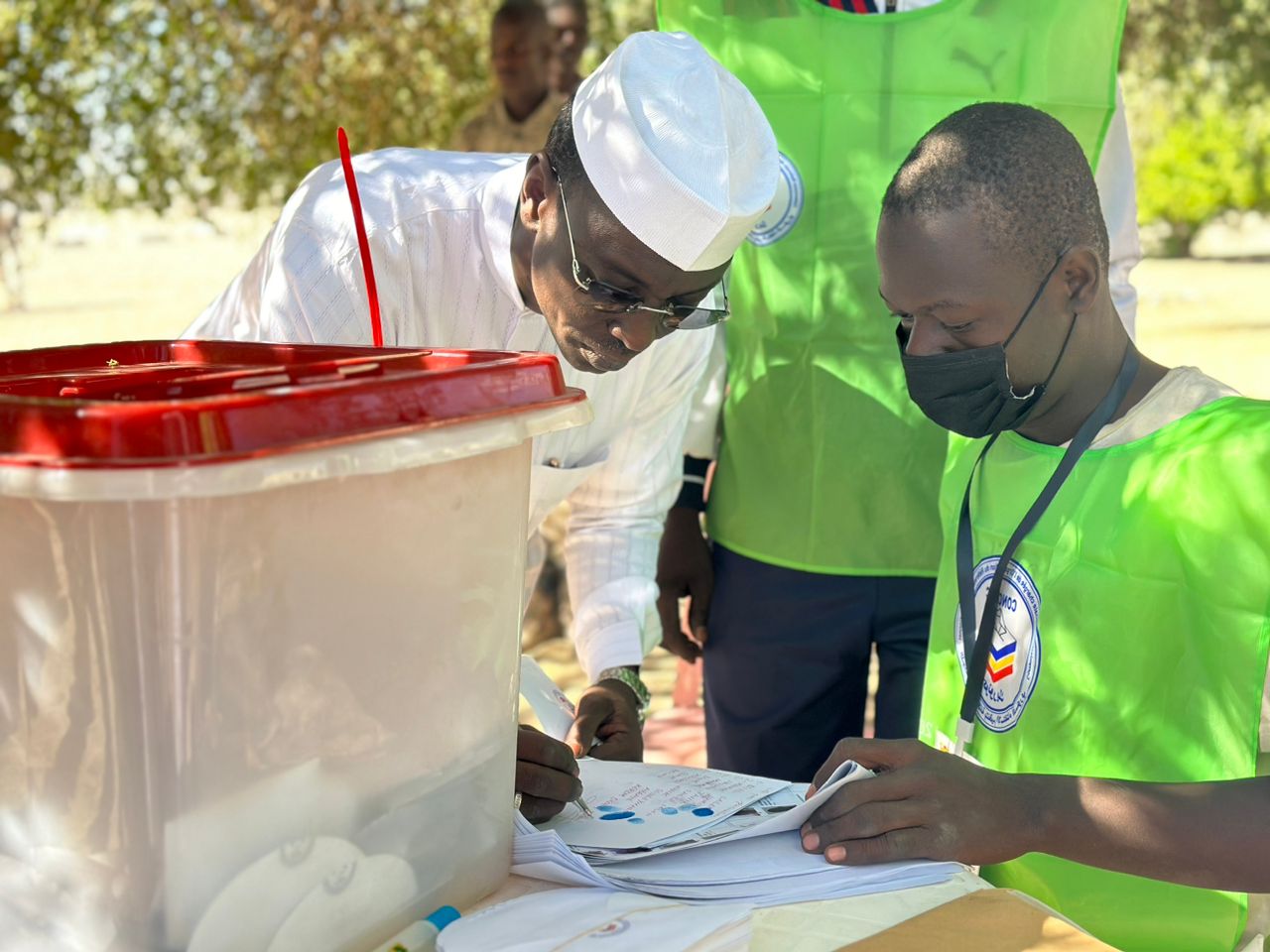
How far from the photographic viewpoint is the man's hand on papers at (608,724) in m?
1.93

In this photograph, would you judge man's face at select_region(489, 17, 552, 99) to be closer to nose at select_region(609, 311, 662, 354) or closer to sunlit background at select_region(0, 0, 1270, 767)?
sunlit background at select_region(0, 0, 1270, 767)

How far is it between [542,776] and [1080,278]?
97 cm

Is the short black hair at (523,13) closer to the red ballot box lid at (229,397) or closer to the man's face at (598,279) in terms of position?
the man's face at (598,279)

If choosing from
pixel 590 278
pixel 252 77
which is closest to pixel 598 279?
pixel 590 278

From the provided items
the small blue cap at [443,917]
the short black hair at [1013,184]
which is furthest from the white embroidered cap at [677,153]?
the small blue cap at [443,917]

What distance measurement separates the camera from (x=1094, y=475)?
179 centimetres

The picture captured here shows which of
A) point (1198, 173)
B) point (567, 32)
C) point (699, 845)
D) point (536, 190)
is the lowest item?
point (699, 845)

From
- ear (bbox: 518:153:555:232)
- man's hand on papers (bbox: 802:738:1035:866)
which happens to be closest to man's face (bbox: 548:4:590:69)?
ear (bbox: 518:153:555:232)

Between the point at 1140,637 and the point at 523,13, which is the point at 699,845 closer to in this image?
the point at 1140,637

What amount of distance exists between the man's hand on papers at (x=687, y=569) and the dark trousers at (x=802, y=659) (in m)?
0.03

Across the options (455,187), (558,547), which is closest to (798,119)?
(455,187)

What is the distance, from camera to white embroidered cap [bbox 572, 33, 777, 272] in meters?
1.79

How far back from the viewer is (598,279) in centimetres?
189

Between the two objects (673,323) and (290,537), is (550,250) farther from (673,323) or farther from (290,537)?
(290,537)
